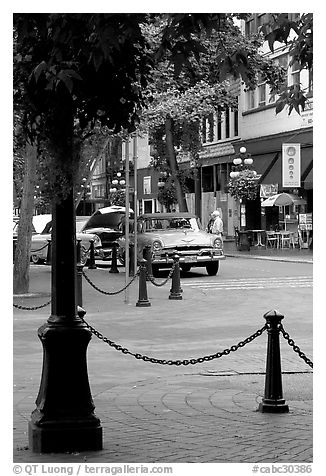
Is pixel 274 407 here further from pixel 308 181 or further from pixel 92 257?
pixel 308 181

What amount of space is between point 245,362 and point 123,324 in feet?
12.3

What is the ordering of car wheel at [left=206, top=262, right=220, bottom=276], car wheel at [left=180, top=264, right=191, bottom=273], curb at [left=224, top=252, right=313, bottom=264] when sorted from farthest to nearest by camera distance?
curb at [left=224, top=252, right=313, bottom=264], car wheel at [left=206, top=262, right=220, bottom=276], car wheel at [left=180, top=264, right=191, bottom=273]

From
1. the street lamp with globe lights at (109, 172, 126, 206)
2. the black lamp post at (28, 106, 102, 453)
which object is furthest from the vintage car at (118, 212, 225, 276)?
the black lamp post at (28, 106, 102, 453)

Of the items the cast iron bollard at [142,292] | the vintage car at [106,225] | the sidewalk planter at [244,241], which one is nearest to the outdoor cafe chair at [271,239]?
the sidewalk planter at [244,241]

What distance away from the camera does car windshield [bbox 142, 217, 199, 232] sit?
25.2 meters

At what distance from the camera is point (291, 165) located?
118ft

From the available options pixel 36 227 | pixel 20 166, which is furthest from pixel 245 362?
pixel 36 227

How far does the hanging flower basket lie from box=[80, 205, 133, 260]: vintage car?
524 cm

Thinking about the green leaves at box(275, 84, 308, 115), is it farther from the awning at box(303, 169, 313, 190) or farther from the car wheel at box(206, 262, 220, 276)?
the awning at box(303, 169, 313, 190)

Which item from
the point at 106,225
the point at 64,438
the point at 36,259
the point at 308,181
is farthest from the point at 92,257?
the point at 64,438

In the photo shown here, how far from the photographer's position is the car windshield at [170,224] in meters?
25.2

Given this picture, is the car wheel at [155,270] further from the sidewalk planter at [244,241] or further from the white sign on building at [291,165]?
the sidewalk planter at [244,241]

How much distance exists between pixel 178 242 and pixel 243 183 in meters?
13.9

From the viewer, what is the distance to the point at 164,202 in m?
36.2
